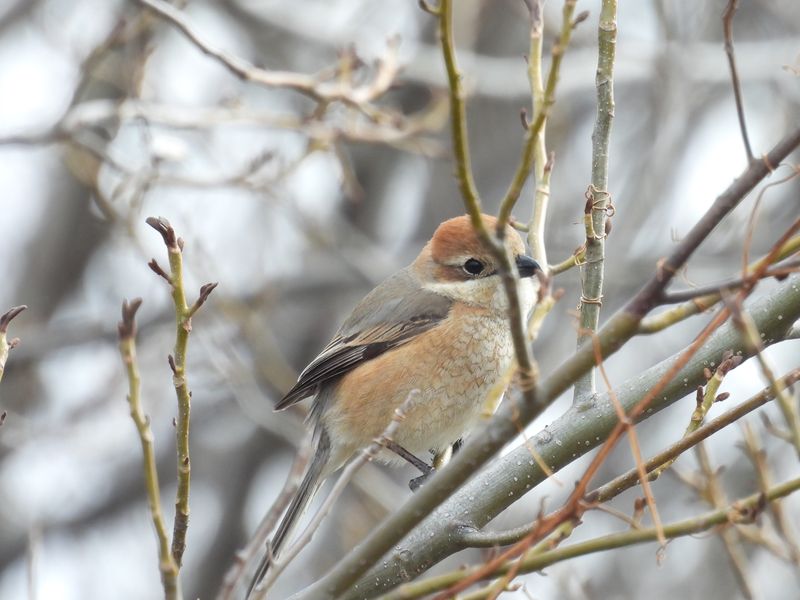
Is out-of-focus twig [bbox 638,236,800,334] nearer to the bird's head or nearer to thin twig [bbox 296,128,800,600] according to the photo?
thin twig [bbox 296,128,800,600]

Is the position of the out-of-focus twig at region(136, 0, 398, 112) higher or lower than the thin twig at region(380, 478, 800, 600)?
higher

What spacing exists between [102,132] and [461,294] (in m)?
3.39

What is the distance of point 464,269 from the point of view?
15.9 feet

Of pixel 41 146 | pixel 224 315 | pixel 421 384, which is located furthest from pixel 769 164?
pixel 224 315

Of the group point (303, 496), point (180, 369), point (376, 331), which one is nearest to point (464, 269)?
point (376, 331)

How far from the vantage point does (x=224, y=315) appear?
720 cm

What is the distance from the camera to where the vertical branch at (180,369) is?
7.77ft

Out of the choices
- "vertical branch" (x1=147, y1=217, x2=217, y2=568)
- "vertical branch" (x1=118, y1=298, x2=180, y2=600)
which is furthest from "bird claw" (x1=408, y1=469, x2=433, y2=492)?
"vertical branch" (x1=118, y1=298, x2=180, y2=600)

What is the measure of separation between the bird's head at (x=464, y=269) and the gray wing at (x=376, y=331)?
8 centimetres

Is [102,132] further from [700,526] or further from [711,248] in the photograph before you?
[700,526]

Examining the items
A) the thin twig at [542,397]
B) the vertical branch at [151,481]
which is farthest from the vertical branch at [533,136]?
the vertical branch at [151,481]

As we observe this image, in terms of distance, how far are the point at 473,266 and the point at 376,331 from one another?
0.56m

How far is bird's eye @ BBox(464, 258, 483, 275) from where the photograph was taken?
4.78 m

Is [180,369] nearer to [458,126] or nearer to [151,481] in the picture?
[151,481]
